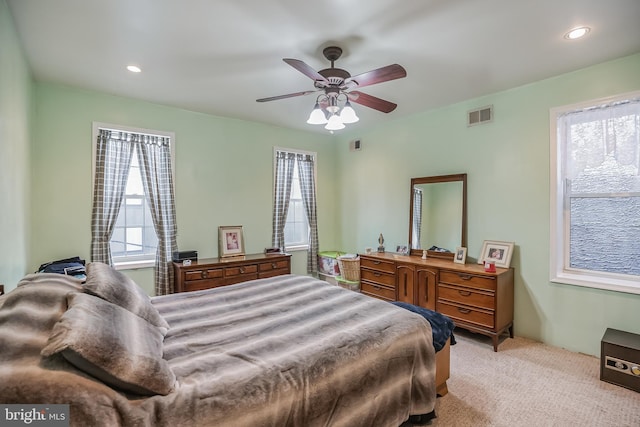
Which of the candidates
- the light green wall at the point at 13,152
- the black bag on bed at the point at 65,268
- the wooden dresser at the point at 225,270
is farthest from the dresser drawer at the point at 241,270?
the light green wall at the point at 13,152

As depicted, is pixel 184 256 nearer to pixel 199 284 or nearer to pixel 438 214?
pixel 199 284

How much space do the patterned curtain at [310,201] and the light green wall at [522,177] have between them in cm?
141

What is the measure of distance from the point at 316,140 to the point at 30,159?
3.78 metres

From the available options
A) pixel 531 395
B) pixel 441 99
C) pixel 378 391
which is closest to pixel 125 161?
pixel 378 391

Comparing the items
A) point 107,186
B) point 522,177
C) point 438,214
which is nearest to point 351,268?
point 438,214

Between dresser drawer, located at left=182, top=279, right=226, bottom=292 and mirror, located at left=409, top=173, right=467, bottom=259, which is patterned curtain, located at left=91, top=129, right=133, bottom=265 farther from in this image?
mirror, located at left=409, top=173, right=467, bottom=259

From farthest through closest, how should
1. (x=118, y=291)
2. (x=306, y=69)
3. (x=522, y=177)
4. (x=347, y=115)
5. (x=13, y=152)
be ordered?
(x=522, y=177)
(x=347, y=115)
(x=13, y=152)
(x=306, y=69)
(x=118, y=291)

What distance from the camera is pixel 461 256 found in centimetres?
363

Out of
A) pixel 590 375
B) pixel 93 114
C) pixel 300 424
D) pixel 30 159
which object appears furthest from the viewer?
pixel 93 114

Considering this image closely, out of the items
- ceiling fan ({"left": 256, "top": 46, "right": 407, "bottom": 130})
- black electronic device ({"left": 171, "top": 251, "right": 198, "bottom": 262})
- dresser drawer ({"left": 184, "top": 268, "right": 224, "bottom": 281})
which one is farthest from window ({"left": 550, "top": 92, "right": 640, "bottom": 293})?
black electronic device ({"left": 171, "top": 251, "right": 198, "bottom": 262})

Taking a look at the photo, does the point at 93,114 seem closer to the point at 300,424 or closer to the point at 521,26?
the point at 300,424

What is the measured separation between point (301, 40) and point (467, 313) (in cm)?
314

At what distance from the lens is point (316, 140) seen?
5.33m

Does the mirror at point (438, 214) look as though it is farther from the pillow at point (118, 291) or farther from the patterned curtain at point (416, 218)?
the pillow at point (118, 291)
